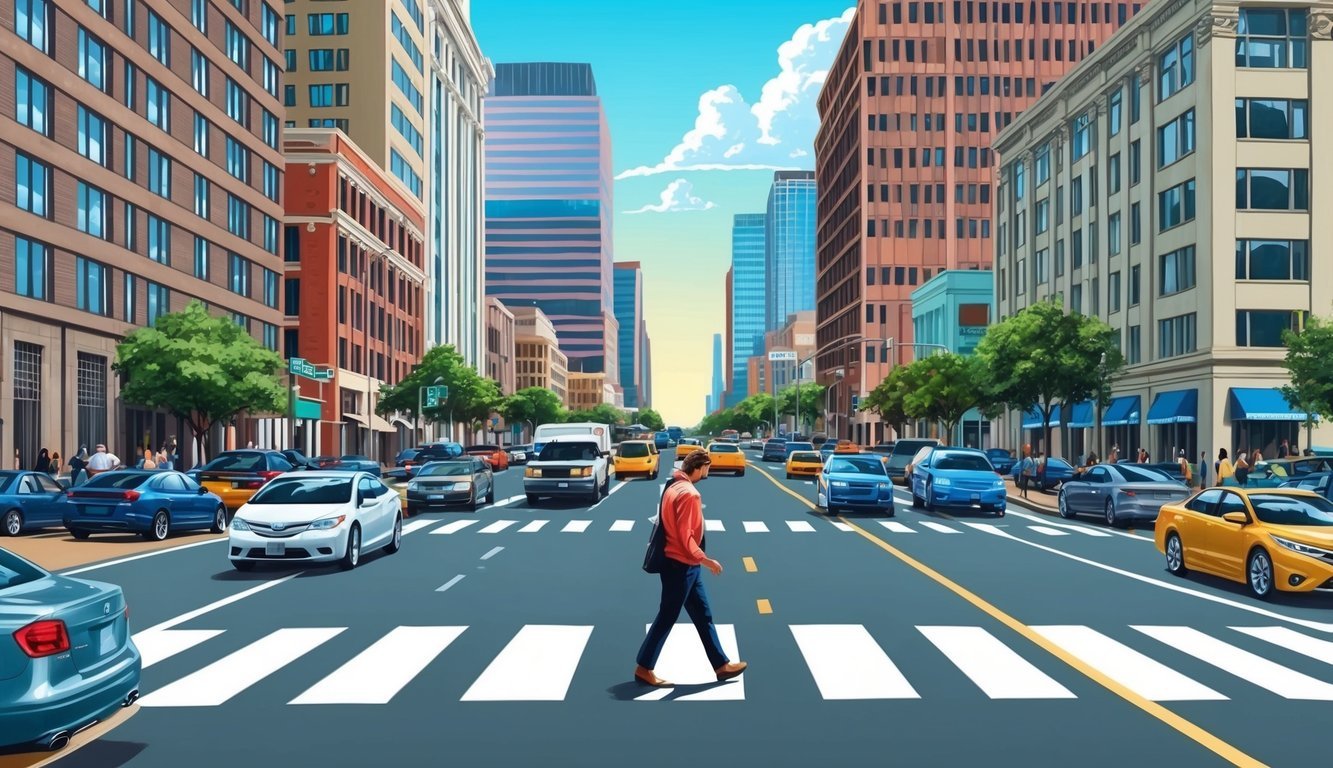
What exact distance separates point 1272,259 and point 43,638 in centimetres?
5065

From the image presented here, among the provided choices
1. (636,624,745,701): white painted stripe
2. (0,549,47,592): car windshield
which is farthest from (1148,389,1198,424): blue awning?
(0,549,47,592): car windshield

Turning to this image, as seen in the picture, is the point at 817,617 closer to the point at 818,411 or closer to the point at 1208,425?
the point at 1208,425

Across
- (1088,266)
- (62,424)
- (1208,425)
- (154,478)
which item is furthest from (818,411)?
(154,478)

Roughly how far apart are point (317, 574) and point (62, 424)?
30411 mm

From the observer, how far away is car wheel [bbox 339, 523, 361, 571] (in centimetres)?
1783

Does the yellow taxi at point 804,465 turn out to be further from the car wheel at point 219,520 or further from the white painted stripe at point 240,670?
the white painted stripe at point 240,670

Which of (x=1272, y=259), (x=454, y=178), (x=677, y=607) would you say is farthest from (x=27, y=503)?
(x=454, y=178)

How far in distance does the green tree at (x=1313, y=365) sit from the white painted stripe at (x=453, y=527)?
25453 mm

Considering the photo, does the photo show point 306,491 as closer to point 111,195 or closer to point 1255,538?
point 1255,538

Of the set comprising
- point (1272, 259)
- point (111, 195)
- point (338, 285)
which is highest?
point (111, 195)

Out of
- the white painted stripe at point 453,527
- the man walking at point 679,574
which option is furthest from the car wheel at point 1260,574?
the white painted stripe at point 453,527

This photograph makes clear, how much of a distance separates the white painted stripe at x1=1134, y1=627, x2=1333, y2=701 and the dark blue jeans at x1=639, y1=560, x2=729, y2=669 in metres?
4.19

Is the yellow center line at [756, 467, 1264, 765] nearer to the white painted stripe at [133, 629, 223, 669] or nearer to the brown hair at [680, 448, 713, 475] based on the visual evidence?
the brown hair at [680, 448, 713, 475]

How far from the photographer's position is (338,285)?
76625mm
